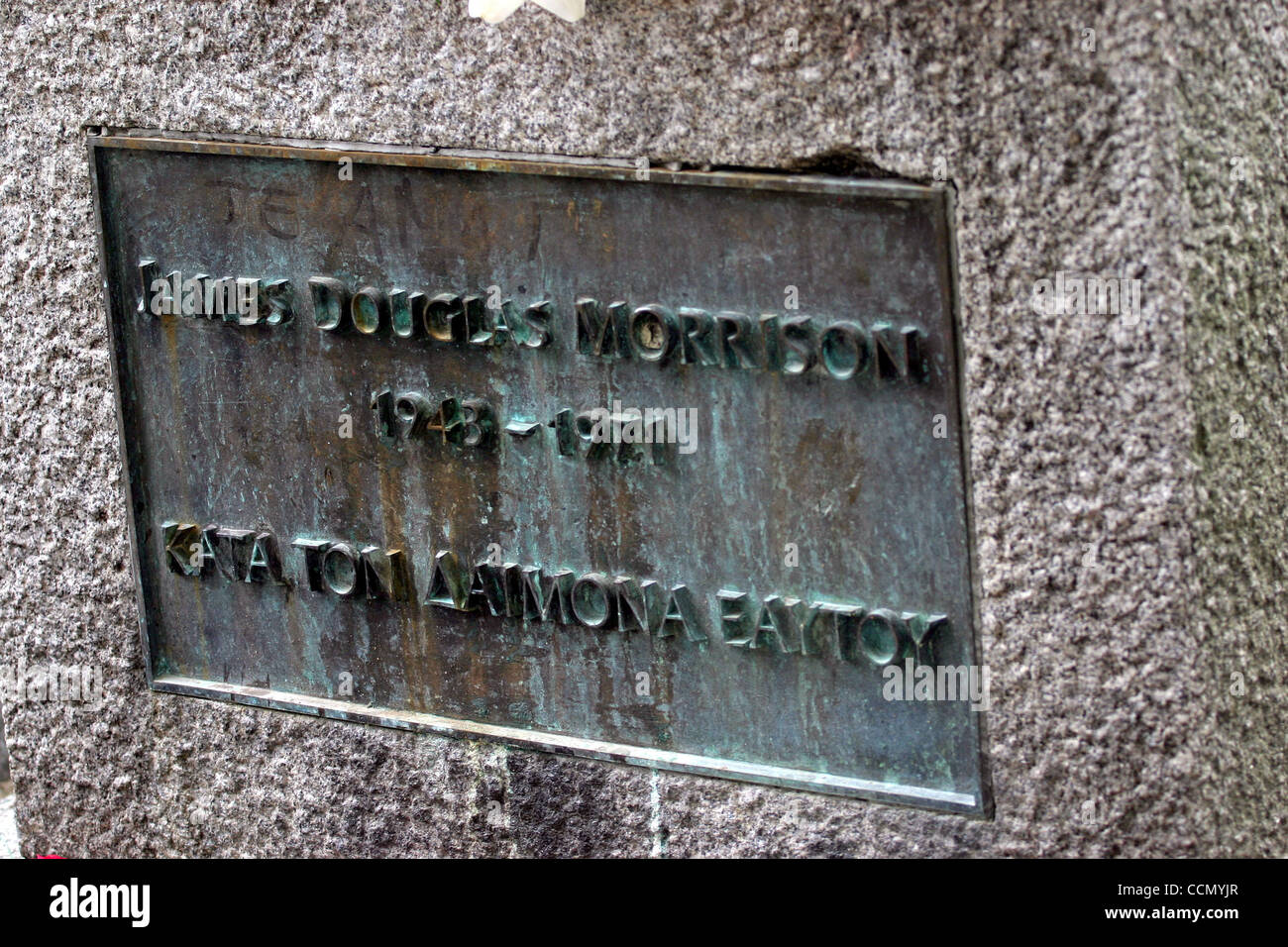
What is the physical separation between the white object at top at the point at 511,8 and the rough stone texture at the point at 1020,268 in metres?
0.06

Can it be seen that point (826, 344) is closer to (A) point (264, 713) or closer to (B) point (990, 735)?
(B) point (990, 735)

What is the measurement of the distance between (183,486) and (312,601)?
0.38 m

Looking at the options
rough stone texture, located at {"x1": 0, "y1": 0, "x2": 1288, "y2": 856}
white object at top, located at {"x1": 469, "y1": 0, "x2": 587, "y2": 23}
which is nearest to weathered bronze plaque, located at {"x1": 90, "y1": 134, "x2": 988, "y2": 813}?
rough stone texture, located at {"x1": 0, "y1": 0, "x2": 1288, "y2": 856}

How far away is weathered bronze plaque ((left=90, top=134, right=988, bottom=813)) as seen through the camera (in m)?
2.54

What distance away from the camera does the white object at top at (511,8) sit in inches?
96.6

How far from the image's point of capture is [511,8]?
2473mm

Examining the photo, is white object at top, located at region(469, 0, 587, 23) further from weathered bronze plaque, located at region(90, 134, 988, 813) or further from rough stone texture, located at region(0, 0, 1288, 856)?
weathered bronze plaque, located at region(90, 134, 988, 813)

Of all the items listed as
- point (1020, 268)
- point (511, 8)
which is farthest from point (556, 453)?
point (1020, 268)

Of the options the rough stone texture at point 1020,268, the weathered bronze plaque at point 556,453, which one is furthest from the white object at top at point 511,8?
the weathered bronze plaque at point 556,453

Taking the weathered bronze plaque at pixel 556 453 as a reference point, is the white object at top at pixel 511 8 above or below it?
above

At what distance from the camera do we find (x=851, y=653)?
265 centimetres

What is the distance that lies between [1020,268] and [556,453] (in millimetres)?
928

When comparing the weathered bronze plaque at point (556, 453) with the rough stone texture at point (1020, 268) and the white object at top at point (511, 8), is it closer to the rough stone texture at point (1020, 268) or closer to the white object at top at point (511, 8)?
the rough stone texture at point (1020, 268)

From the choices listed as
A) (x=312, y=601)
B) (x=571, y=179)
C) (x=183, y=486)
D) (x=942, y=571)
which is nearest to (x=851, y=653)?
(x=942, y=571)
